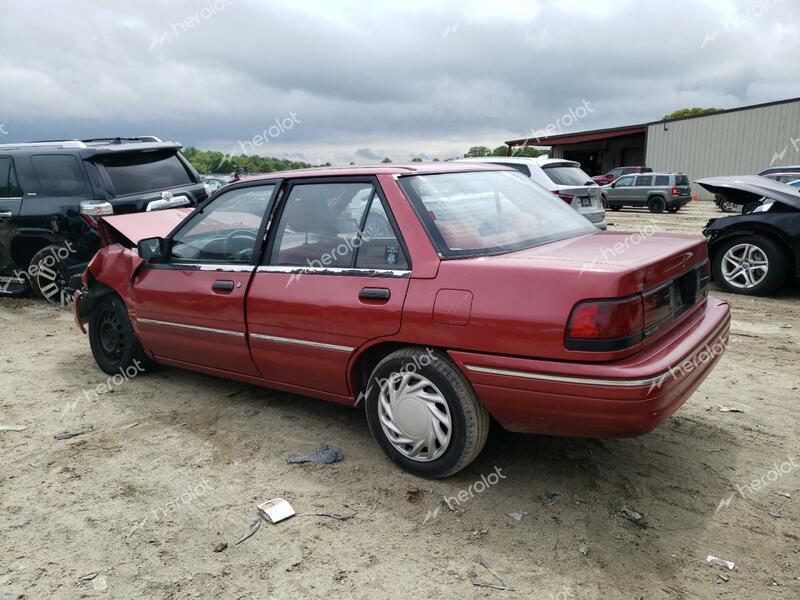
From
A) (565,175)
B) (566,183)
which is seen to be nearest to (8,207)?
(566,183)

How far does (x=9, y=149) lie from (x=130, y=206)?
7.14 feet

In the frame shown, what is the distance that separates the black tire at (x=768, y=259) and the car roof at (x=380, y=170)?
4.59 metres

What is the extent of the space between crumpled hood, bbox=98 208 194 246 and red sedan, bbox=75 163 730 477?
0.73 metres

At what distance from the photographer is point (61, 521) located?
298 cm

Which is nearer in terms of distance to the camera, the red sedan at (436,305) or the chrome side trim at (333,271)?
the red sedan at (436,305)

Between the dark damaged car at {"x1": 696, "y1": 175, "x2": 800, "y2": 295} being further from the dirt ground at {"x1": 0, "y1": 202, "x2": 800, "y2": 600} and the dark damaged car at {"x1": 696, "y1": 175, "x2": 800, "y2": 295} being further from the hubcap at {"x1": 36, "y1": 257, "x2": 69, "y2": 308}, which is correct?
the hubcap at {"x1": 36, "y1": 257, "x2": 69, "y2": 308}

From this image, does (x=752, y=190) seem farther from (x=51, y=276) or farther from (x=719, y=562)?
(x=51, y=276)

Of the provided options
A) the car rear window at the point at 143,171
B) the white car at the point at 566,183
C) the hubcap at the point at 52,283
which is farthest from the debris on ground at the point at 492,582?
the white car at the point at 566,183

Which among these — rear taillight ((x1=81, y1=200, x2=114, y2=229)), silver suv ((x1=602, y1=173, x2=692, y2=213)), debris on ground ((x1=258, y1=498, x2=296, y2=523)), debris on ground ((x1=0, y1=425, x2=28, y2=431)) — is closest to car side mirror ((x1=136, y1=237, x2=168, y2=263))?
debris on ground ((x1=0, y1=425, x2=28, y2=431))

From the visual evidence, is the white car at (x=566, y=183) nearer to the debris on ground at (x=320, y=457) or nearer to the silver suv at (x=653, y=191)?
the debris on ground at (x=320, y=457)

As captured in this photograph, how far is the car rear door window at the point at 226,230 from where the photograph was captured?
12.7 ft

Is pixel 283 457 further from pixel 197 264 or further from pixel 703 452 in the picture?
pixel 703 452

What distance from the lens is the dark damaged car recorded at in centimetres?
688

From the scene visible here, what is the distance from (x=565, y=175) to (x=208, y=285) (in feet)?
26.7
